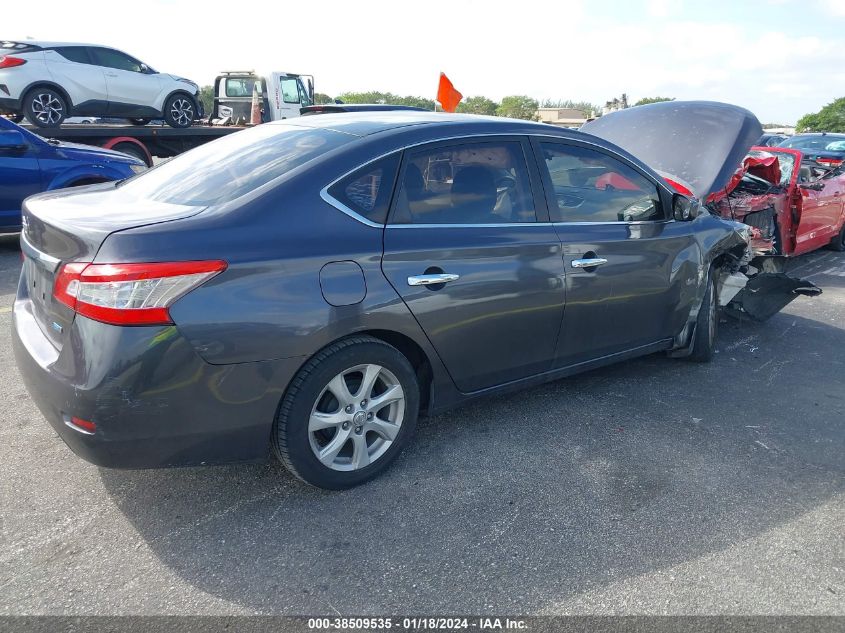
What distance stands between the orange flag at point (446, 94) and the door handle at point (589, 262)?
25.3 feet

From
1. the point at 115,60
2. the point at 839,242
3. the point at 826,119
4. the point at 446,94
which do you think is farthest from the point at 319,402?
the point at 826,119

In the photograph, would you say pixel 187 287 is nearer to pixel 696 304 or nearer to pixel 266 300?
pixel 266 300

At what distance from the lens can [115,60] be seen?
12523 mm

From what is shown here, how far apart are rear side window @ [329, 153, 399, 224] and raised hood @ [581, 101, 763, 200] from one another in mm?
3373

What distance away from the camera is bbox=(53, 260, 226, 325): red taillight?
244cm

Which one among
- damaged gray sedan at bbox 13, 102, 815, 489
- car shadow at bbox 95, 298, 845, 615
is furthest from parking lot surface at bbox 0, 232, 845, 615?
damaged gray sedan at bbox 13, 102, 815, 489

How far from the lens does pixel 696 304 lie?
4547 millimetres

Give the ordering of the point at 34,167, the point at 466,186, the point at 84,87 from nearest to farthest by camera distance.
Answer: the point at 466,186, the point at 34,167, the point at 84,87

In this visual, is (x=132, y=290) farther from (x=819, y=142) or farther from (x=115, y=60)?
(x=819, y=142)

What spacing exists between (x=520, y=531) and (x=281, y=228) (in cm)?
159

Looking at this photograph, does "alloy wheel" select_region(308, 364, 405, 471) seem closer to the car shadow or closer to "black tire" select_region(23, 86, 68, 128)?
the car shadow

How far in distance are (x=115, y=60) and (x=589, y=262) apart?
11.8m

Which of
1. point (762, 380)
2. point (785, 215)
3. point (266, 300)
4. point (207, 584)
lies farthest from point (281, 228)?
point (785, 215)

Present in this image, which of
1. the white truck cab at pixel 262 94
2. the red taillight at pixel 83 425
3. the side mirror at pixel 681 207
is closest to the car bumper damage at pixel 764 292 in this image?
the side mirror at pixel 681 207
